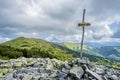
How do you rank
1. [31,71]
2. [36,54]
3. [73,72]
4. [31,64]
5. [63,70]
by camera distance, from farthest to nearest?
[36,54] < [31,64] < [31,71] < [63,70] < [73,72]

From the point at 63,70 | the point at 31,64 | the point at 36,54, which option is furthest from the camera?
the point at 36,54

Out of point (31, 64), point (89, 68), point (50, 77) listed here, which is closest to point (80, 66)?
point (89, 68)

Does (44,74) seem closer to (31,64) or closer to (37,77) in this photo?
(37,77)

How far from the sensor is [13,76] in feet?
103

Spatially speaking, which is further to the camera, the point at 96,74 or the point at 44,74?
the point at 44,74

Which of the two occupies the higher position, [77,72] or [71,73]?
[77,72]

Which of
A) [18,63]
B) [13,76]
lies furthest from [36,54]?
→ [13,76]

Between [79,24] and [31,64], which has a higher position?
[79,24]

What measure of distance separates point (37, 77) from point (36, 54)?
10664 centimetres

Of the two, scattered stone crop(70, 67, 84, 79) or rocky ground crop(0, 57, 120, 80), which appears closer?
scattered stone crop(70, 67, 84, 79)

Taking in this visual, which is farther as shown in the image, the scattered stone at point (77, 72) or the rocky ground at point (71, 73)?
the rocky ground at point (71, 73)

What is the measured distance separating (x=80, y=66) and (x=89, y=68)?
151 centimetres

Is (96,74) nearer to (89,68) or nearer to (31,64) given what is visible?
(89,68)

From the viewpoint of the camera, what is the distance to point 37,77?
99.3 feet
